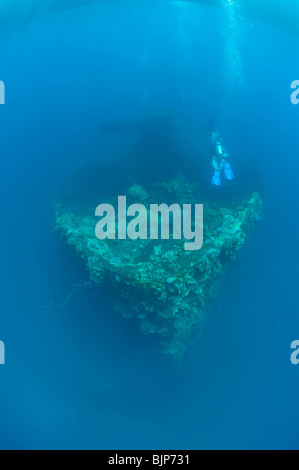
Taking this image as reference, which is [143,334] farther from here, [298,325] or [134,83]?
[134,83]

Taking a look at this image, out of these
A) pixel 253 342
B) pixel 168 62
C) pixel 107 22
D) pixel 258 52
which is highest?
pixel 107 22

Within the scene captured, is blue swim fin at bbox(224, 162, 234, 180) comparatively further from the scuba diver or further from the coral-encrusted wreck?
the coral-encrusted wreck

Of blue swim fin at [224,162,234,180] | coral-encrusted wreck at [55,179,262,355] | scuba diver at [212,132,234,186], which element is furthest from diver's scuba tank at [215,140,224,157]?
coral-encrusted wreck at [55,179,262,355]

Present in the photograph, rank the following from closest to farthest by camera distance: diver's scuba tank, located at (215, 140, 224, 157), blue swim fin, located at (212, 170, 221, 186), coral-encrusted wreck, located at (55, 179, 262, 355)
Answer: coral-encrusted wreck, located at (55, 179, 262, 355), blue swim fin, located at (212, 170, 221, 186), diver's scuba tank, located at (215, 140, 224, 157)

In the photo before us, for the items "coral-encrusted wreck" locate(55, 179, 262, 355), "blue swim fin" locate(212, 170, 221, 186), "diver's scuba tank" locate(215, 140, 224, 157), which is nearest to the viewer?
"coral-encrusted wreck" locate(55, 179, 262, 355)

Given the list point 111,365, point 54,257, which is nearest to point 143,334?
point 111,365

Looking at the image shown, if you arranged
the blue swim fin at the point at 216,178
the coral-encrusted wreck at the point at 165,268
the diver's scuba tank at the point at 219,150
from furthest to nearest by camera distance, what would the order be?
1. the diver's scuba tank at the point at 219,150
2. the blue swim fin at the point at 216,178
3. the coral-encrusted wreck at the point at 165,268

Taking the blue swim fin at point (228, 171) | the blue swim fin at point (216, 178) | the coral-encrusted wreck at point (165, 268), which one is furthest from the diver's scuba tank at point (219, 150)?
the coral-encrusted wreck at point (165, 268)

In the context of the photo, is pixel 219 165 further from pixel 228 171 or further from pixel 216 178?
pixel 216 178

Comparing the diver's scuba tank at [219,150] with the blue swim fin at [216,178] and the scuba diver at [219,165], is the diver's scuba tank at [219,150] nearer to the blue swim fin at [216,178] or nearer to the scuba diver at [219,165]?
the scuba diver at [219,165]
